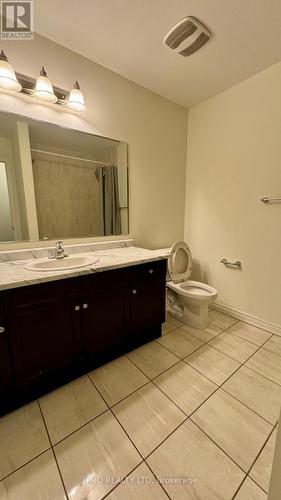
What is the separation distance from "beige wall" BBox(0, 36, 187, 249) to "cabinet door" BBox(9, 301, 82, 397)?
1136 mm

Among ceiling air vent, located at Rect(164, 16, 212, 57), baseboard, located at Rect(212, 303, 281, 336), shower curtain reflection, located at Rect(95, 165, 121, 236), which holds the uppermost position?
ceiling air vent, located at Rect(164, 16, 212, 57)

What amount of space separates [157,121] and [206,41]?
2.43 feet

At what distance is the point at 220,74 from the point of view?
1.82 metres

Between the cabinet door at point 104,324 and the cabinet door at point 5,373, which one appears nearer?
the cabinet door at point 5,373

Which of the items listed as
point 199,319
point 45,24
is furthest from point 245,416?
point 45,24

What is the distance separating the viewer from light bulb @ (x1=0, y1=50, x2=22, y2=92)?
121cm

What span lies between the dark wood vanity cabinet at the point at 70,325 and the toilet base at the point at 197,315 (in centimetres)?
49

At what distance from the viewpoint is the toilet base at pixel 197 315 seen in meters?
1.95

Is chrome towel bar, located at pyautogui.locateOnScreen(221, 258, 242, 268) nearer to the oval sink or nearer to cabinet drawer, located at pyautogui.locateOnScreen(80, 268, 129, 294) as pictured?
cabinet drawer, located at pyautogui.locateOnScreen(80, 268, 129, 294)

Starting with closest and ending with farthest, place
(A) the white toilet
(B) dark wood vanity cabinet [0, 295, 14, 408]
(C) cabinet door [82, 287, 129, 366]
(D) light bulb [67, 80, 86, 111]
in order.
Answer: (B) dark wood vanity cabinet [0, 295, 14, 408] < (C) cabinet door [82, 287, 129, 366] < (D) light bulb [67, 80, 86, 111] < (A) the white toilet

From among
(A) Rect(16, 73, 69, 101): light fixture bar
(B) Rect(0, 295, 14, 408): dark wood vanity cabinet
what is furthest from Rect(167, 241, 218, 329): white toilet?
(A) Rect(16, 73, 69, 101): light fixture bar

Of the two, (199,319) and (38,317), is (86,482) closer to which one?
(38,317)

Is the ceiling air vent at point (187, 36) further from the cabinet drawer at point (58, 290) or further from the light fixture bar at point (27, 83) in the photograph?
the cabinet drawer at point (58, 290)

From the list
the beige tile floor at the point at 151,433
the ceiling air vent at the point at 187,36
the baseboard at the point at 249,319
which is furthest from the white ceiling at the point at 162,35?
the beige tile floor at the point at 151,433
